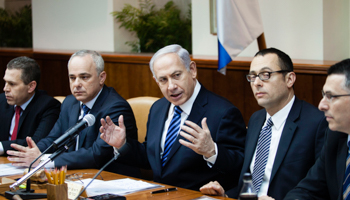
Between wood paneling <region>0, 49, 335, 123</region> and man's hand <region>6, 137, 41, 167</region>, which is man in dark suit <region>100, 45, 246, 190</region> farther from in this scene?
wood paneling <region>0, 49, 335, 123</region>

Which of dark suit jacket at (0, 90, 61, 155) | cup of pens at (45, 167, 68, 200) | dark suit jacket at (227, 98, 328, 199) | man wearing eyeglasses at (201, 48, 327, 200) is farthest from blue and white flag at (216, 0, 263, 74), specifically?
cup of pens at (45, 167, 68, 200)

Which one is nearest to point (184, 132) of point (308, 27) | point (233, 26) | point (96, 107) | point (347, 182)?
point (96, 107)

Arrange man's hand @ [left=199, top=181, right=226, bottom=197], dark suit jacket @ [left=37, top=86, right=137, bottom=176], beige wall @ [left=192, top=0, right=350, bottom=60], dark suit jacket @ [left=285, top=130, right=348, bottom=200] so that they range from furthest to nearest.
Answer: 1. beige wall @ [left=192, top=0, right=350, bottom=60]
2. dark suit jacket @ [left=37, top=86, right=137, bottom=176]
3. man's hand @ [left=199, top=181, right=226, bottom=197]
4. dark suit jacket @ [left=285, top=130, right=348, bottom=200]

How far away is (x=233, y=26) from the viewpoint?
12.1 ft

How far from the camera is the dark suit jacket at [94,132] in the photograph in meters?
3.00

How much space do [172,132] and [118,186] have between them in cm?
64

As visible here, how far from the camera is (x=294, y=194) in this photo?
2133 millimetres

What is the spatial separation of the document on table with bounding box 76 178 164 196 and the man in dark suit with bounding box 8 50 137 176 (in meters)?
0.50

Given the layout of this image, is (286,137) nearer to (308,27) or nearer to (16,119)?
(16,119)

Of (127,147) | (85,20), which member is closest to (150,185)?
(127,147)

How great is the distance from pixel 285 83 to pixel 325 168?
0.58m

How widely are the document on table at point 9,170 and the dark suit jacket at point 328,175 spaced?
1698 millimetres

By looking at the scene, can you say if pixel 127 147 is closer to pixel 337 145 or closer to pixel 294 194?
pixel 294 194

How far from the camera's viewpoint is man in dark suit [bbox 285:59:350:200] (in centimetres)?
186
